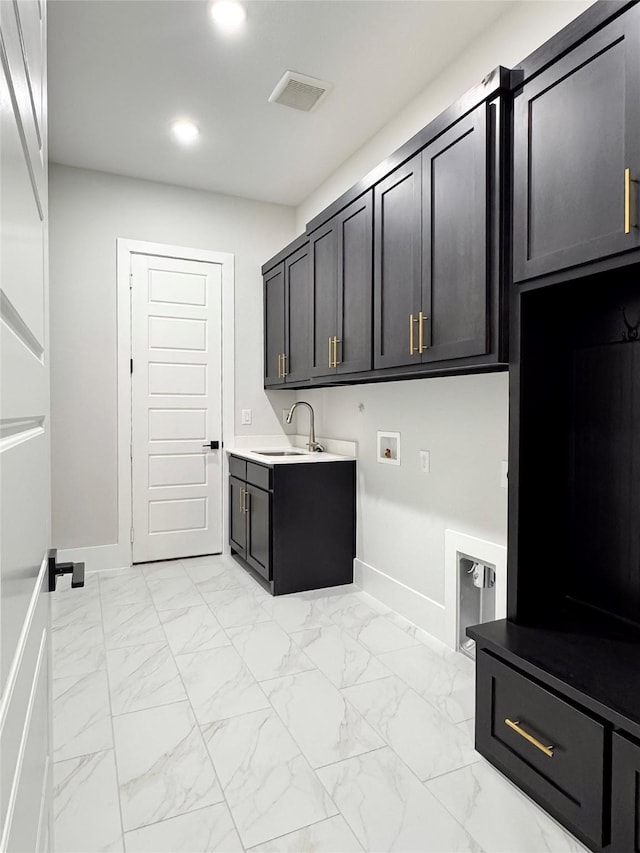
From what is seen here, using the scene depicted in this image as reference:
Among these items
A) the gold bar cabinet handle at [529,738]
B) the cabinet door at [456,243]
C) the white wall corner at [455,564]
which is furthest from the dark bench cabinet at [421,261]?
the gold bar cabinet handle at [529,738]

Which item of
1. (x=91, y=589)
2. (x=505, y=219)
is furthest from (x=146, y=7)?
(x=91, y=589)

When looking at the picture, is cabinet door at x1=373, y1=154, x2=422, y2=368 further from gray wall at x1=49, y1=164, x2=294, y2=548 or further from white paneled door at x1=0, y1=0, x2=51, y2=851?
gray wall at x1=49, y1=164, x2=294, y2=548

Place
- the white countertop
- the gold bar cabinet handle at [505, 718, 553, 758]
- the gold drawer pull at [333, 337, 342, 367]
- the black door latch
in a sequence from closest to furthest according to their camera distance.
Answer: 1. the black door latch
2. the gold bar cabinet handle at [505, 718, 553, 758]
3. the gold drawer pull at [333, 337, 342, 367]
4. the white countertop

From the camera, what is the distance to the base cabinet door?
4.10 ft

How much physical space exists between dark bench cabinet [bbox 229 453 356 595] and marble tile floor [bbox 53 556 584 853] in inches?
13.5

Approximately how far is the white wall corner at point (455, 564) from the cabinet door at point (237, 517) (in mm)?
1655

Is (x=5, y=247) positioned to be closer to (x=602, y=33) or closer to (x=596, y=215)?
(x=596, y=215)

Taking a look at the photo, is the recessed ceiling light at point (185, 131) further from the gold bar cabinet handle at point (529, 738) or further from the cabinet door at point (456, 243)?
the gold bar cabinet handle at point (529, 738)

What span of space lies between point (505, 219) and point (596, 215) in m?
0.41

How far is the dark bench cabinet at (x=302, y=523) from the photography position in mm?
3344

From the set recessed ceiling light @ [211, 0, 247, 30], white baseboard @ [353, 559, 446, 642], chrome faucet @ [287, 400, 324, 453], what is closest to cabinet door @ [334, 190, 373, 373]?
recessed ceiling light @ [211, 0, 247, 30]

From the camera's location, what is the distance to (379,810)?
157cm

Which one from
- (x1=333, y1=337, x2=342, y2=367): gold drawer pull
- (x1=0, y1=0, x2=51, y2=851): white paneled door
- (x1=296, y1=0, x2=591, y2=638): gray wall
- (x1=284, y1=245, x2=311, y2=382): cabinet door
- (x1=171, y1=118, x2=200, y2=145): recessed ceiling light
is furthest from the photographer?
(x1=284, y1=245, x2=311, y2=382): cabinet door

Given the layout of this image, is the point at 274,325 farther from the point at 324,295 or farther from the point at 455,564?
the point at 455,564
